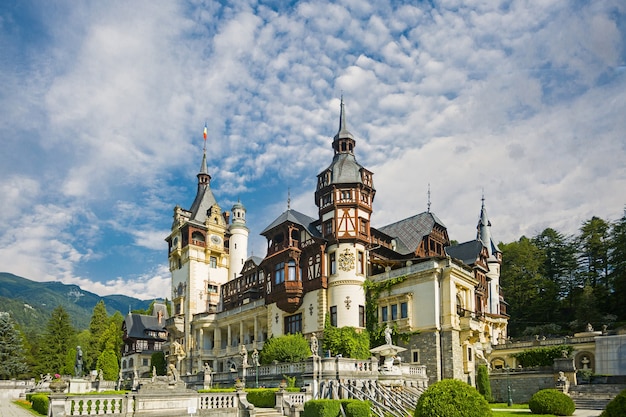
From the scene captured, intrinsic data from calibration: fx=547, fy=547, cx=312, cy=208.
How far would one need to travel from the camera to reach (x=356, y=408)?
24703 mm

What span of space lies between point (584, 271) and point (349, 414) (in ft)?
164

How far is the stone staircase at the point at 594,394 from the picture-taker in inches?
1239

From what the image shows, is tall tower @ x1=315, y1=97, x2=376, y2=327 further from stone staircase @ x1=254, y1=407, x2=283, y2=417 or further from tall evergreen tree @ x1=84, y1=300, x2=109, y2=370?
tall evergreen tree @ x1=84, y1=300, x2=109, y2=370

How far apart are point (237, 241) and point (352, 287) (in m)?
27.6

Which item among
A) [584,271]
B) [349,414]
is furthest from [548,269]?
[349,414]

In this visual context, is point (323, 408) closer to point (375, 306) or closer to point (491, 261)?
point (375, 306)

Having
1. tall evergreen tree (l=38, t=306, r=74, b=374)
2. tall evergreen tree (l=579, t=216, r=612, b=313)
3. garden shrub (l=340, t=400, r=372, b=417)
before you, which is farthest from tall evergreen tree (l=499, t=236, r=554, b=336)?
tall evergreen tree (l=38, t=306, r=74, b=374)

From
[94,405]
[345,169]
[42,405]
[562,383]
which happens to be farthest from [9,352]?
[562,383]

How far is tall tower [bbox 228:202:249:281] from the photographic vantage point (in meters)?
67.8

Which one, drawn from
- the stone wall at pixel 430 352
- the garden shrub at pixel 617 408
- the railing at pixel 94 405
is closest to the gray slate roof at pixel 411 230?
the stone wall at pixel 430 352

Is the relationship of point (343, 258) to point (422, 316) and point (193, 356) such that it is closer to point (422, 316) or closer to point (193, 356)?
point (422, 316)

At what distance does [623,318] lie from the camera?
54438 millimetres

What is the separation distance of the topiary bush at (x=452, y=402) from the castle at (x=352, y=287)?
22.1m

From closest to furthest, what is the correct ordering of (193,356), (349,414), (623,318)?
1. (349,414)
2. (623,318)
3. (193,356)
